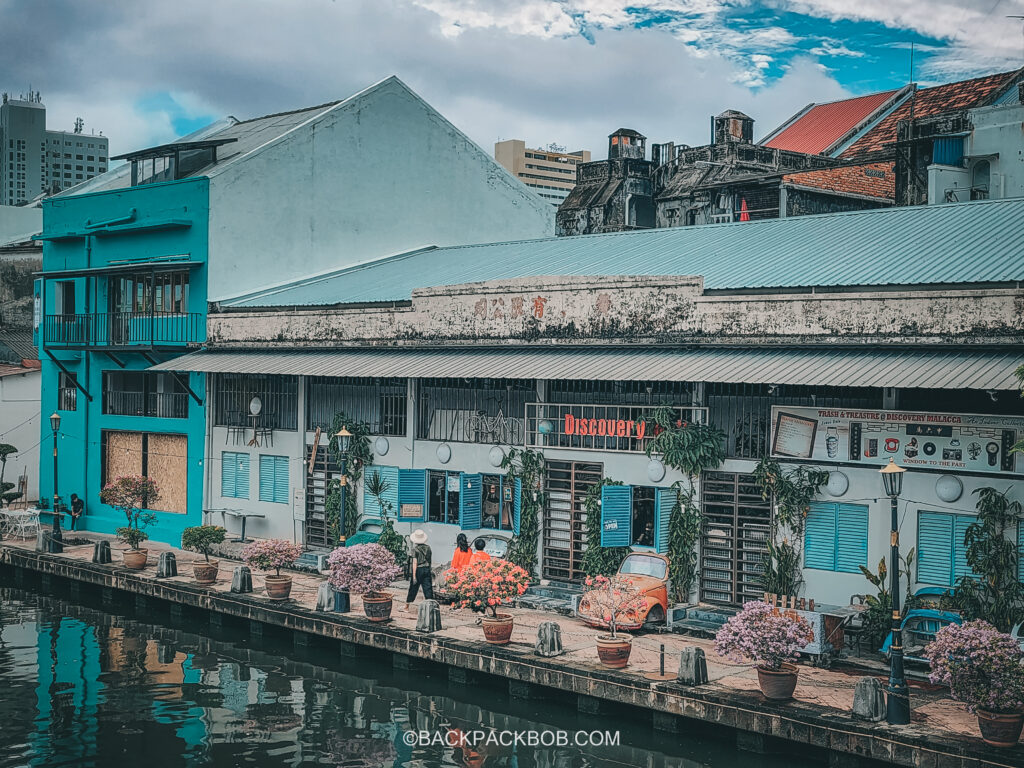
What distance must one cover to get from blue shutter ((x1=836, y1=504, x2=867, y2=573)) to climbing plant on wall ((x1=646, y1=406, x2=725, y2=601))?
2.61m

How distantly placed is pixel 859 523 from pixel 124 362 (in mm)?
23235

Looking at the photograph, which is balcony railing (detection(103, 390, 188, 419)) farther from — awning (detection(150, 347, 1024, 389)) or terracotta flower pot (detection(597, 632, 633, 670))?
terracotta flower pot (detection(597, 632, 633, 670))

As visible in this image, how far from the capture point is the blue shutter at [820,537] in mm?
19688

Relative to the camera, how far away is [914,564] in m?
18.7

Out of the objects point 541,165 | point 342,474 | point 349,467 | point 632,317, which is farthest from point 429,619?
Answer: point 541,165

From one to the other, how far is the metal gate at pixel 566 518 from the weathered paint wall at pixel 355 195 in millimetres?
13033

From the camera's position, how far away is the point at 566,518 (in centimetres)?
2356

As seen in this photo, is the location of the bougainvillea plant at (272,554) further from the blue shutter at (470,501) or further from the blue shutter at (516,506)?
the blue shutter at (516,506)

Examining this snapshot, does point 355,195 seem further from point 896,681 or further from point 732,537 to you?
point 896,681

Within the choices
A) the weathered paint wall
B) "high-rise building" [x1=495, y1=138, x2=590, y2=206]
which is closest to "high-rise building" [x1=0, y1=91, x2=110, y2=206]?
"high-rise building" [x1=495, y1=138, x2=590, y2=206]

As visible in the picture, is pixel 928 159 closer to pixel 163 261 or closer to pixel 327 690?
pixel 163 261

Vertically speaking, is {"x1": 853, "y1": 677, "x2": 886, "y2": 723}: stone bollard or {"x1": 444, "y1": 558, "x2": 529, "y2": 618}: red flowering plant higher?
{"x1": 444, "y1": 558, "x2": 529, "y2": 618}: red flowering plant

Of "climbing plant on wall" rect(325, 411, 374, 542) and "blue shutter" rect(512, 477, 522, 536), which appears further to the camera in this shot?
"climbing plant on wall" rect(325, 411, 374, 542)

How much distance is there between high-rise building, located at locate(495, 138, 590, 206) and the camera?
138 m
